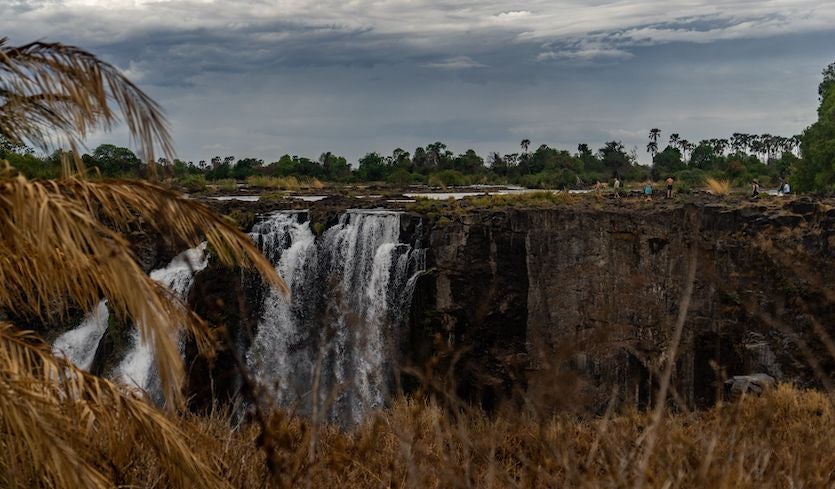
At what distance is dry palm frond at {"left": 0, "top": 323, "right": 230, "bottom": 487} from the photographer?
339 centimetres

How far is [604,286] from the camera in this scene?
66.8 ft

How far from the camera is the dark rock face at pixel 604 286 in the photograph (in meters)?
19.6

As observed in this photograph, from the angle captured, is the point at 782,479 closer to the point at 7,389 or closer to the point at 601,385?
the point at 7,389

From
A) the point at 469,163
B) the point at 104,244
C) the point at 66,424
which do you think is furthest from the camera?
the point at 469,163

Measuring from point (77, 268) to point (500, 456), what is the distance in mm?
4449

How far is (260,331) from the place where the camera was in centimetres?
1995

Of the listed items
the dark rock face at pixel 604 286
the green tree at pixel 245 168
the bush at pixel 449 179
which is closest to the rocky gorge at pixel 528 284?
the dark rock face at pixel 604 286

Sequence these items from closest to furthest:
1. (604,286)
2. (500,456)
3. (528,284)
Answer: (500,456)
(604,286)
(528,284)

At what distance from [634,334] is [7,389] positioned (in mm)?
18428

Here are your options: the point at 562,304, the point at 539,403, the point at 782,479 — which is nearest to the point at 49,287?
the point at 539,403

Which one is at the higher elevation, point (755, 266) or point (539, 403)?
point (539, 403)

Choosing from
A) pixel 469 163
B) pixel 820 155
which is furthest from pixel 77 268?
pixel 469 163

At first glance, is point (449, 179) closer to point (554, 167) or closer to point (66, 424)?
point (554, 167)

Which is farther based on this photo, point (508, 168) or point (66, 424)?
point (508, 168)
